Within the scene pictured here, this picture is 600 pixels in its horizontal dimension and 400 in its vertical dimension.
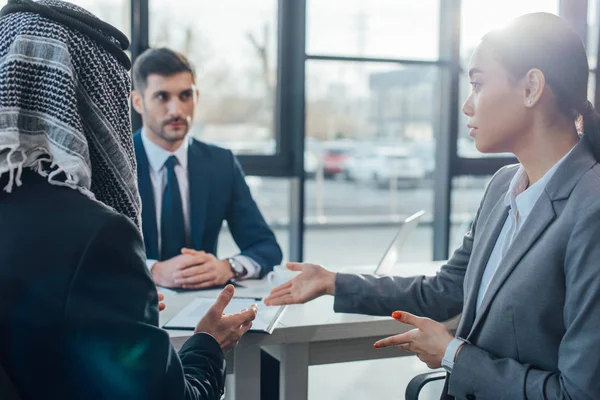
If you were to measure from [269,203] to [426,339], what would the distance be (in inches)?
227

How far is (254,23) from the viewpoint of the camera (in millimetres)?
3568

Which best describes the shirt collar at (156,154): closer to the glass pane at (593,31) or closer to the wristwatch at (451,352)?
the wristwatch at (451,352)

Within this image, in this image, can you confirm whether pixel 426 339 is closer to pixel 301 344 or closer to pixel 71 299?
pixel 301 344

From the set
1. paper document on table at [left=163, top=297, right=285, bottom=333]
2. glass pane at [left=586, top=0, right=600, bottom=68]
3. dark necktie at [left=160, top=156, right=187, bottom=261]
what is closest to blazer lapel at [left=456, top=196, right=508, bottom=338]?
paper document on table at [left=163, top=297, right=285, bottom=333]

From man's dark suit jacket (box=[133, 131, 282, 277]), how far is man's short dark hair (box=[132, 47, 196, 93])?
237 millimetres

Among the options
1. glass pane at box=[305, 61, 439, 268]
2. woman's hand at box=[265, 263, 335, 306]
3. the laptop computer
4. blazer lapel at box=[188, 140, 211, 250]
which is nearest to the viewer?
woman's hand at box=[265, 263, 335, 306]

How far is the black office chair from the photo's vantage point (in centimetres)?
147

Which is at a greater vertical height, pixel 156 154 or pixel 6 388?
pixel 156 154

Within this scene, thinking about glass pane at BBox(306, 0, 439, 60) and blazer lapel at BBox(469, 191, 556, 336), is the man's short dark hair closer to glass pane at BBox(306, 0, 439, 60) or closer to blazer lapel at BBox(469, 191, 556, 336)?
glass pane at BBox(306, 0, 439, 60)

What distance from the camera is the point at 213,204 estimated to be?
261 cm

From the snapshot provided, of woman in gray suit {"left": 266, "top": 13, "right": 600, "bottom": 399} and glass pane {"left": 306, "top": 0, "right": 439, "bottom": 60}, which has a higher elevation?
glass pane {"left": 306, "top": 0, "right": 439, "bottom": 60}

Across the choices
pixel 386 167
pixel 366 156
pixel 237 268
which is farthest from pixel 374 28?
pixel 386 167

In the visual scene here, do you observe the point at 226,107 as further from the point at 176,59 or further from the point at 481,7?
the point at 481,7

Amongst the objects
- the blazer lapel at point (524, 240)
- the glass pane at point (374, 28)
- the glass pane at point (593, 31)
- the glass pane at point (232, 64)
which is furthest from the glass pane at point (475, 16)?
the blazer lapel at point (524, 240)
